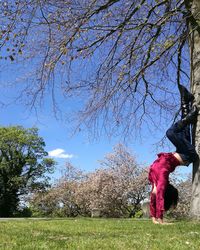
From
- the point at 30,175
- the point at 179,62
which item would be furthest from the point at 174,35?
the point at 30,175

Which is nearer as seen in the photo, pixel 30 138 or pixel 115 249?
pixel 115 249

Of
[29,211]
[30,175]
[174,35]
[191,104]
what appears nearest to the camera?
[191,104]

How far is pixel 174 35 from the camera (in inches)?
434

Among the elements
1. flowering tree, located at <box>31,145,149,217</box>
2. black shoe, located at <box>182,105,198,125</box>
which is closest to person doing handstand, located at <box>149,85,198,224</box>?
black shoe, located at <box>182,105,198,125</box>

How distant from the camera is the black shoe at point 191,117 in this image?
9039 millimetres

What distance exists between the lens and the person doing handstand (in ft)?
26.4

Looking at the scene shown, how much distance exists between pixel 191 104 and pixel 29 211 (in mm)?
36223

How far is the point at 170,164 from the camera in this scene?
8.24 m

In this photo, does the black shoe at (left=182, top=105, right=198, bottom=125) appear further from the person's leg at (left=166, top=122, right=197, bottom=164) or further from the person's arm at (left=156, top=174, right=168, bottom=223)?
the person's arm at (left=156, top=174, right=168, bottom=223)

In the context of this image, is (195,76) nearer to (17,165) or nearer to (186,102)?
(186,102)

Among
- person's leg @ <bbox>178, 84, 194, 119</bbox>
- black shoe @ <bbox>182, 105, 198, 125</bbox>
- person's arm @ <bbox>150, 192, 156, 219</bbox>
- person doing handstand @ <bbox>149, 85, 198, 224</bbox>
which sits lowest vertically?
person's arm @ <bbox>150, 192, 156, 219</bbox>

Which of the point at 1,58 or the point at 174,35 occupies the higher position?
the point at 174,35

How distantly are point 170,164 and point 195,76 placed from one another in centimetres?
264

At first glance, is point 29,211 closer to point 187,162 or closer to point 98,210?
point 98,210
